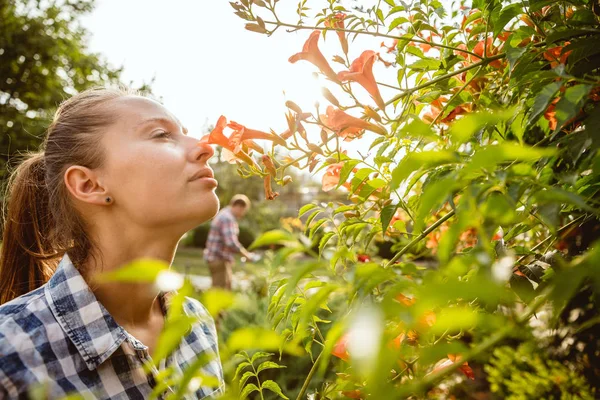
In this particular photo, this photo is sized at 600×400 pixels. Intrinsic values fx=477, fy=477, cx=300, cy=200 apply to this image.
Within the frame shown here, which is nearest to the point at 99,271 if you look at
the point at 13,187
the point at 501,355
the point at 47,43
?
the point at 13,187

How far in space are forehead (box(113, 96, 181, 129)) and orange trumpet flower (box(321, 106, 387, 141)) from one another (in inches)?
26.2

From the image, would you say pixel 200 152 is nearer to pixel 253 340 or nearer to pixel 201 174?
pixel 201 174

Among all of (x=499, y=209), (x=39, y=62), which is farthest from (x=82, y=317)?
(x=39, y=62)

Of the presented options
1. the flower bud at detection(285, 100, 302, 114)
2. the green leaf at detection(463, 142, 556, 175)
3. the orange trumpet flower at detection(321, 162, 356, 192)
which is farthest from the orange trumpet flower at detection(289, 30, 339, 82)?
the green leaf at detection(463, 142, 556, 175)

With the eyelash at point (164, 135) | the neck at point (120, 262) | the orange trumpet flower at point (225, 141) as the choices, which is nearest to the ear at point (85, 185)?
the neck at point (120, 262)

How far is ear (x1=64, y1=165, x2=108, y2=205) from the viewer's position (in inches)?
56.7

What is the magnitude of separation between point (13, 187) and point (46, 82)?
16.1 metres

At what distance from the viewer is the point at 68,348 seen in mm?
1193

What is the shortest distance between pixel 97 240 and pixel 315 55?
0.90 m

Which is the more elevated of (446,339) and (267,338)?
(267,338)

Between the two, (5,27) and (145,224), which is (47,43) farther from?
(145,224)

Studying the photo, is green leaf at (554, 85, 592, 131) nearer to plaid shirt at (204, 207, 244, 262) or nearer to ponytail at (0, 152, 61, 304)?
ponytail at (0, 152, 61, 304)

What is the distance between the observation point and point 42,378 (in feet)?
3.46

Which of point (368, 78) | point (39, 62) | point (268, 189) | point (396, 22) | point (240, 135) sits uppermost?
point (396, 22)
